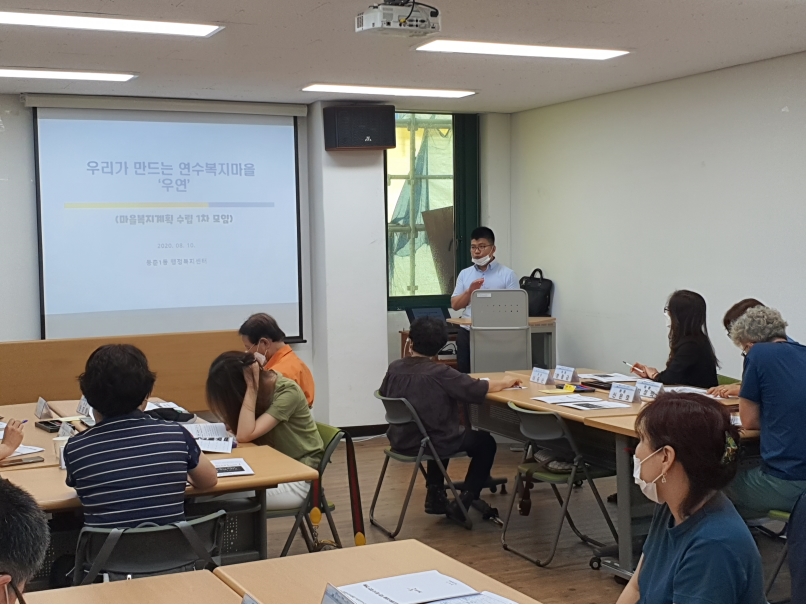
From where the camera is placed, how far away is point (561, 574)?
15.4 ft

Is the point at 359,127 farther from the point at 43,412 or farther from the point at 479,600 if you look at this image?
the point at 479,600

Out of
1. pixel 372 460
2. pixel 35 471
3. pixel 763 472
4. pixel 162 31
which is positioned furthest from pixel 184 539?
pixel 372 460

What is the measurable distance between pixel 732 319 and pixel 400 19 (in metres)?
2.16

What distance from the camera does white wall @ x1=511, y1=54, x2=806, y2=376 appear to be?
6.10 metres

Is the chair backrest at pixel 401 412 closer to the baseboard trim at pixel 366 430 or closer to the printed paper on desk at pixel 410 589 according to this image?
the baseboard trim at pixel 366 430

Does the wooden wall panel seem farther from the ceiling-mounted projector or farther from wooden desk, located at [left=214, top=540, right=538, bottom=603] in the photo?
wooden desk, located at [left=214, top=540, right=538, bottom=603]

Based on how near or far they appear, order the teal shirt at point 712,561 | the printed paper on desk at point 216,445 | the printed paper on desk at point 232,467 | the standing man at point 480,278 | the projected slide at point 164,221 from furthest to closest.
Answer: the standing man at point 480,278, the projected slide at point 164,221, the printed paper on desk at point 216,445, the printed paper on desk at point 232,467, the teal shirt at point 712,561

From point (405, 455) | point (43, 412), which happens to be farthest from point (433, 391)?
point (43, 412)

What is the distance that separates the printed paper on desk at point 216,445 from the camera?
406 centimetres

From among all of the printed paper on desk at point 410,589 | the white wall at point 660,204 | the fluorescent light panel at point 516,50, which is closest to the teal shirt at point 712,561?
the printed paper on desk at point 410,589

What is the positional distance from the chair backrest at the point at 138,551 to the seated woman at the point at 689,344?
9.54 feet

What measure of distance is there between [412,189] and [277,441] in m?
4.65

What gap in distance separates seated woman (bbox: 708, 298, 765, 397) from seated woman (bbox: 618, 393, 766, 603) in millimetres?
2321

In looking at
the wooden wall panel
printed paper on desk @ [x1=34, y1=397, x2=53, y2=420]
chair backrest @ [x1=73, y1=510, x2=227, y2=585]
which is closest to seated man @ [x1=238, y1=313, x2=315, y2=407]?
printed paper on desk @ [x1=34, y1=397, x2=53, y2=420]
